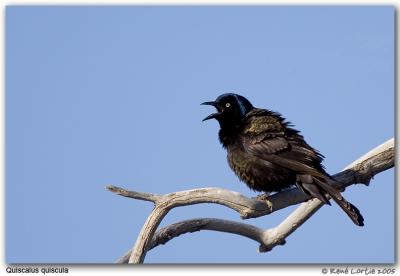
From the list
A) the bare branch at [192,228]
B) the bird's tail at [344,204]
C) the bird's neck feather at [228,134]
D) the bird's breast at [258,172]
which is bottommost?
the bare branch at [192,228]

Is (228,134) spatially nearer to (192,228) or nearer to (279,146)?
(279,146)

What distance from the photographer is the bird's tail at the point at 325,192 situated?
8.34 metres

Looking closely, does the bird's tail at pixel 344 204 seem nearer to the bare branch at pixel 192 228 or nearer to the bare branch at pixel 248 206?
the bare branch at pixel 248 206

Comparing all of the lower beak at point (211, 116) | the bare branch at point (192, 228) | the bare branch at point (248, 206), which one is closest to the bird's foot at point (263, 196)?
the bare branch at point (248, 206)

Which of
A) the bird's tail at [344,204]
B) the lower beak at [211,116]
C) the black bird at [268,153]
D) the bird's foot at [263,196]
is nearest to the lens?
the bird's tail at [344,204]

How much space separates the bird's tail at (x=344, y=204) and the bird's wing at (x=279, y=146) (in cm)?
15

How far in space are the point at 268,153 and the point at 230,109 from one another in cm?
119

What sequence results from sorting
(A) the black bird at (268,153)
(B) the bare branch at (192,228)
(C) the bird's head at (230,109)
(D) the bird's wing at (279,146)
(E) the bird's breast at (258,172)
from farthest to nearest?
(C) the bird's head at (230,109)
(E) the bird's breast at (258,172)
(D) the bird's wing at (279,146)
(A) the black bird at (268,153)
(B) the bare branch at (192,228)

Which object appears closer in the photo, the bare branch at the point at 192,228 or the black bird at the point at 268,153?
the bare branch at the point at 192,228

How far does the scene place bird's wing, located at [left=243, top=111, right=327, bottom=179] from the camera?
9.00m

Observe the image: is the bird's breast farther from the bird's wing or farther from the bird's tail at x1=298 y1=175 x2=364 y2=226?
the bird's tail at x1=298 y1=175 x2=364 y2=226

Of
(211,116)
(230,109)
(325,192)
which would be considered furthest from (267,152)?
(211,116)

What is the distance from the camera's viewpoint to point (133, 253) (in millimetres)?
8336

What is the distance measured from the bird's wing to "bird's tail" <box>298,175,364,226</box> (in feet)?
0.29
